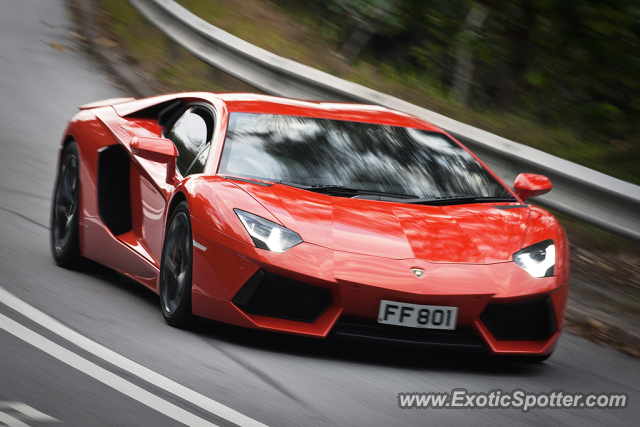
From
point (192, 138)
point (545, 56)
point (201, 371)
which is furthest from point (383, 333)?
point (545, 56)

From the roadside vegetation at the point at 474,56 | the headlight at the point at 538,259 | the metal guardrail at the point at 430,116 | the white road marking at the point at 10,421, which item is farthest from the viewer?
the roadside vegetation at the point at 474,56

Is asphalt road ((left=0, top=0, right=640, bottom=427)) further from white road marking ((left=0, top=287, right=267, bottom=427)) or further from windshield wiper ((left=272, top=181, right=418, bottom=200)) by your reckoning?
windshield wiper ((left=272, top=181, right=418, bottom=200))

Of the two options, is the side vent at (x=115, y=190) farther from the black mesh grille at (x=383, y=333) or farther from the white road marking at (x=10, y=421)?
the white road marking at (x=10, y=421)

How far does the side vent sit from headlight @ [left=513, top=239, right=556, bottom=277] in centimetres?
243

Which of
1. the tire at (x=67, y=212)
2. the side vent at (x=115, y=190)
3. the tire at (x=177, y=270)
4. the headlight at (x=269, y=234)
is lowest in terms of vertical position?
the tire at (x=67, y=212)

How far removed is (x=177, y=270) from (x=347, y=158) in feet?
3.63

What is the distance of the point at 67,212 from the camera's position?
644cm

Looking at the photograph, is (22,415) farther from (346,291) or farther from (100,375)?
(346,291)

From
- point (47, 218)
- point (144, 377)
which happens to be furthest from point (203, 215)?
point (47, 218)

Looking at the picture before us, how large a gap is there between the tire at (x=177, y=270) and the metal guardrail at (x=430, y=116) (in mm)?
2802

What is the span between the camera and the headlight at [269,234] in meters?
4.46

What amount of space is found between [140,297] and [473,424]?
8.45ft

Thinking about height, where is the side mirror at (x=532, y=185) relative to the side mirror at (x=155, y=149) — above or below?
above

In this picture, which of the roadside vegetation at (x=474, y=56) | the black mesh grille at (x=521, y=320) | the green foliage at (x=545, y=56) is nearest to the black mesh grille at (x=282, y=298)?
the black mesh grille at (x=521, y=320)
